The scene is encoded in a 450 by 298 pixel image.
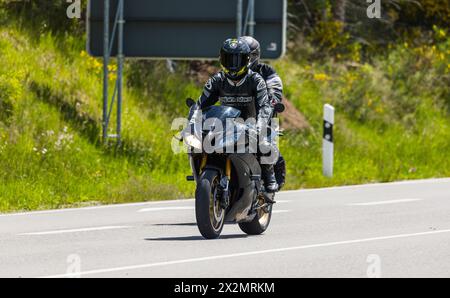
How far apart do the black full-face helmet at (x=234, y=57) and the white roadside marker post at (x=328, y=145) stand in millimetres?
8978

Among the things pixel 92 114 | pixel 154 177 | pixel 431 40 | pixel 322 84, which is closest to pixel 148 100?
pixel 92 114

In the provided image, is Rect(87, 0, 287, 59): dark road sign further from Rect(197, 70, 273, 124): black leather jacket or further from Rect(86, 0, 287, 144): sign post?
Rect(197, 70, 273, 124): black leather jacket

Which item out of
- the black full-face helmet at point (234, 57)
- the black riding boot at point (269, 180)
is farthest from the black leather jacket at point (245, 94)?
the black riding boot at point (269, 180)

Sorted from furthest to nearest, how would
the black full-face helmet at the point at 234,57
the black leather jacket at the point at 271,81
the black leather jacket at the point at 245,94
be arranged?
1. the black leather jacket at the point at 271,81
2. the black leather jacket at the point at 245,94
3. the black full-face helmet at the point at 234,57

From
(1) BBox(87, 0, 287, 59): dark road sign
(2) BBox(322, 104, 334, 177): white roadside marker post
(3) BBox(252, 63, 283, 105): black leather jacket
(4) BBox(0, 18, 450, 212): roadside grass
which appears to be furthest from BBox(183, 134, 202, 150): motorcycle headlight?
(2) BBox(322, 104, 334, 177): white roadside marker post

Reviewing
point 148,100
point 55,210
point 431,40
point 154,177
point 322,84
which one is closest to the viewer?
point 55,210

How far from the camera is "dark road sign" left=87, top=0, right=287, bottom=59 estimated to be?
21188mm

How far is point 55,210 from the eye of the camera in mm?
16531

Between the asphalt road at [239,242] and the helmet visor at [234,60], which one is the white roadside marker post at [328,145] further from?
the helmet visor at [234,60]

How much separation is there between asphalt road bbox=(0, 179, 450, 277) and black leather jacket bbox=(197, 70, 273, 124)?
1254 mm

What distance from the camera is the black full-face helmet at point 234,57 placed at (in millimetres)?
13000

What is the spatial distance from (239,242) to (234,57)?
1.79 meters

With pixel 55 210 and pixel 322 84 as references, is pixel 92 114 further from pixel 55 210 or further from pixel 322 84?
pixel 322 84

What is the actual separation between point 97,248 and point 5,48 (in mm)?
9954
